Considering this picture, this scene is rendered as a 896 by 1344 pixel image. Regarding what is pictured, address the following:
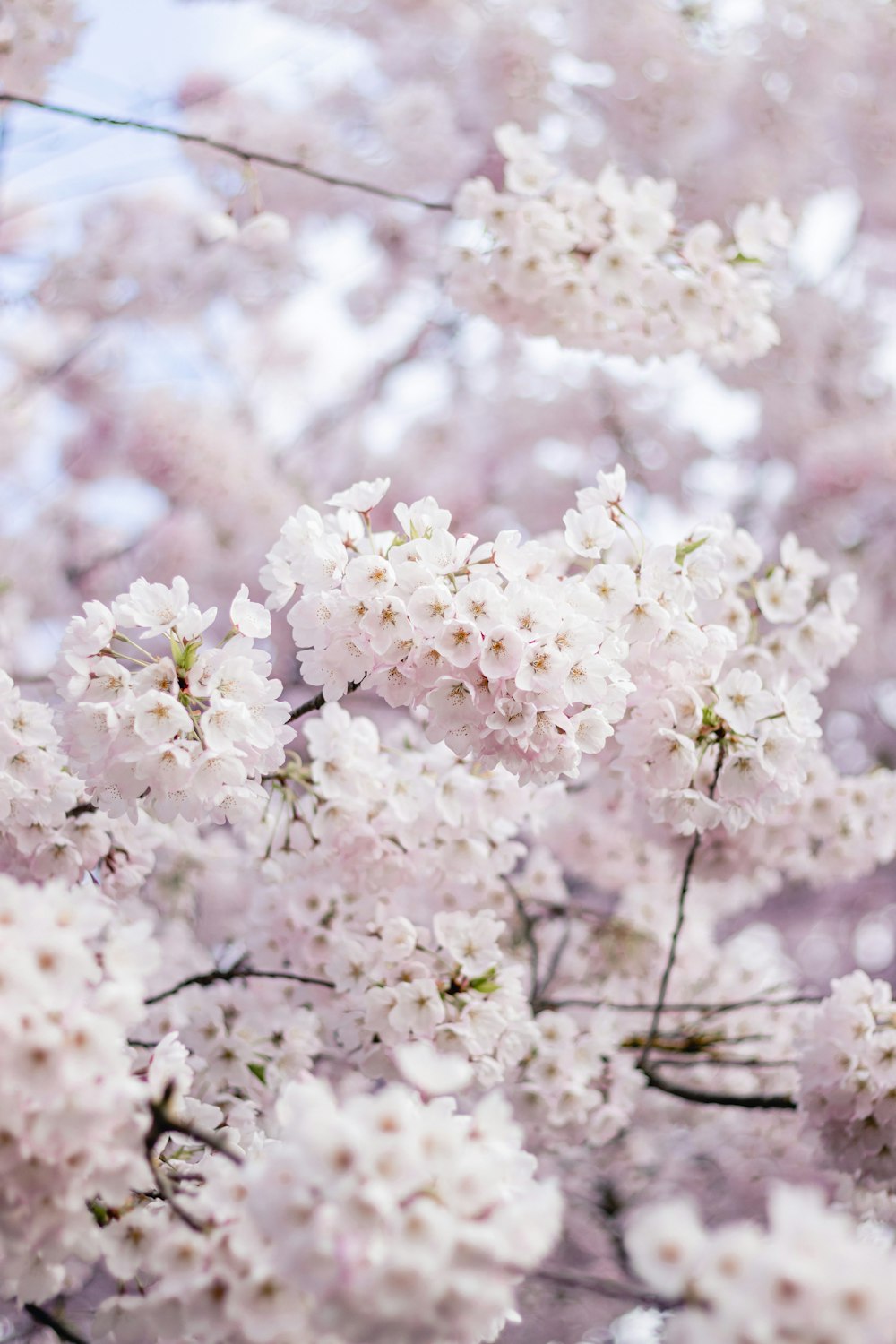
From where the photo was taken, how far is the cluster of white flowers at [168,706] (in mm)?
1462

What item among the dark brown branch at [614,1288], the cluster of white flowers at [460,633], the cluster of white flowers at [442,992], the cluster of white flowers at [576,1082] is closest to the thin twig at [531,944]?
the cluster of white flowers at [576,1082]

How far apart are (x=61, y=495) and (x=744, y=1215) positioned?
192 inches

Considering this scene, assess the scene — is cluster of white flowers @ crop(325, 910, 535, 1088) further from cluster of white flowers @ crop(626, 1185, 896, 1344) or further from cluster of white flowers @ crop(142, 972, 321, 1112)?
cluster of white flowers @ crop(626, 1185, 896, 1344)

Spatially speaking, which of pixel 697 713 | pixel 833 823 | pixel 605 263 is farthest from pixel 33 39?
pixel 833 823

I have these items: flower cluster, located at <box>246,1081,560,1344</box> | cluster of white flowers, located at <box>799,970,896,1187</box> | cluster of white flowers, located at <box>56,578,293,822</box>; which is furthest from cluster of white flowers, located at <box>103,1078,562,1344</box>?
cluster of white flowers, located at <box>799,970,896,1187</box>

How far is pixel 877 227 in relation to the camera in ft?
17.1

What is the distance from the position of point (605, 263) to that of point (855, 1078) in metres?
1.80

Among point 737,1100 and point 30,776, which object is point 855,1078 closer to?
point 737,1100

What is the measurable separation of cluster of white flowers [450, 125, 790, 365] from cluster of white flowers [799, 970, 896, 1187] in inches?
59.2

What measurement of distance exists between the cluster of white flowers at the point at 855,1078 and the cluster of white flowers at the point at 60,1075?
1307 millimetres

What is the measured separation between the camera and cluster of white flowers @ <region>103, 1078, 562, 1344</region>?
3.07ft

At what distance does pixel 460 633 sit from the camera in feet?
4.77

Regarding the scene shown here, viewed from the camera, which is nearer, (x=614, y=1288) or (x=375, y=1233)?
(x=375, y=1233)

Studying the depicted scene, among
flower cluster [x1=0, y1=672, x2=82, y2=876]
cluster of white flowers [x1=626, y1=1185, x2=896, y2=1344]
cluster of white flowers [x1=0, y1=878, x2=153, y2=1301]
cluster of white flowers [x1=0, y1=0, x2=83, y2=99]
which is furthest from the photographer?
cluster of white flowers [x1=0, y1=0, x2=83, y2=99]
